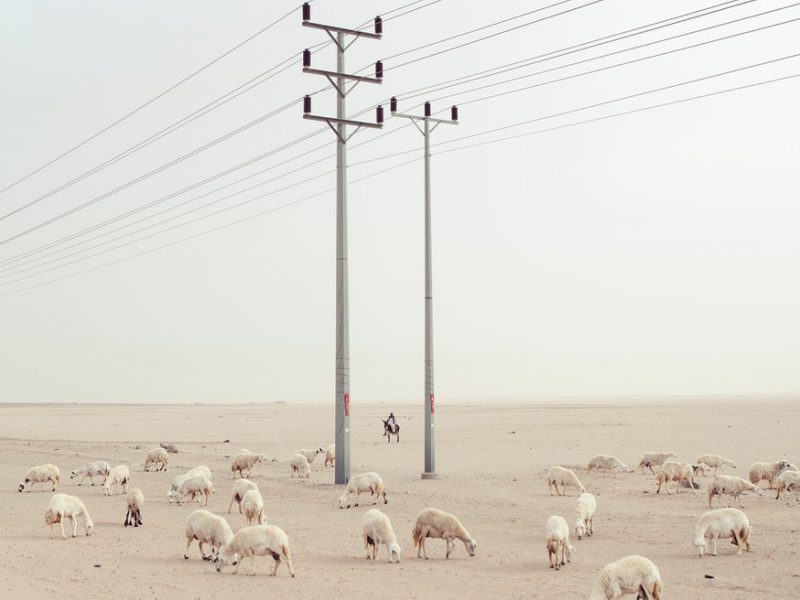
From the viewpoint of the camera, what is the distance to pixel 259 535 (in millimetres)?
18062

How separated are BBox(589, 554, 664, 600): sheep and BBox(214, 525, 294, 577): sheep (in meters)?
5.87

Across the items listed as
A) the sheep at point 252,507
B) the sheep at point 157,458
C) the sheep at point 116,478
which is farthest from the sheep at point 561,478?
the sheep at point 157,458

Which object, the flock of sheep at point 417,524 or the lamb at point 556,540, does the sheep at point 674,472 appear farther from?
the lamb at point 556,540

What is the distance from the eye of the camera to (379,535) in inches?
768

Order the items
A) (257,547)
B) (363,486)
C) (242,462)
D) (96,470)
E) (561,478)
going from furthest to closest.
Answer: (242,462) < (96,470) < (561,478) < (363,486) < (257,547)

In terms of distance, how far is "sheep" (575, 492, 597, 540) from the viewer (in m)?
21.9

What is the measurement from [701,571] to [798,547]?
3.59 metres

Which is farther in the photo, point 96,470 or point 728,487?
point 96,470

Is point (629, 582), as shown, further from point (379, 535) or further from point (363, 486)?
point (363, 486)

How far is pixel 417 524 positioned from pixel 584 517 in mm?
4363

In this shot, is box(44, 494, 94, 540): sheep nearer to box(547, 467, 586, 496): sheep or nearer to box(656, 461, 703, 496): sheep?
box(547, 467, 586, 496): sheep

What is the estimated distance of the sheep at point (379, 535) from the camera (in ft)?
63.4

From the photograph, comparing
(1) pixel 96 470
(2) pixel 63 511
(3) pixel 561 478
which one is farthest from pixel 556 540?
(1) pixel 96 470

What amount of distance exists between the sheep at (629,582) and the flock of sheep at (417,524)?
0.05ft
